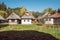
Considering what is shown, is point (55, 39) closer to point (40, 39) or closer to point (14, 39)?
point (40, 39)

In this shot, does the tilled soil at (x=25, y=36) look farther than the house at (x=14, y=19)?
No

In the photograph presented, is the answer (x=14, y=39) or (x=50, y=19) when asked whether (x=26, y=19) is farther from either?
(x=14, y=39)

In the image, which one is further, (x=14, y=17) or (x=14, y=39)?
(x=14, y=17)

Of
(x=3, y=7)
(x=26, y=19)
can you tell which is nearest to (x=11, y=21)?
(x=26, y=19)

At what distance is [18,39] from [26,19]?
48.0 meters

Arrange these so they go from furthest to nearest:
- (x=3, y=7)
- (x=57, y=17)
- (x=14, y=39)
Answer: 1. (x=3, y=7)
2. (x=57, y=17)
3. (x=14, y=39)

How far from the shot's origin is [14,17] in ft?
220

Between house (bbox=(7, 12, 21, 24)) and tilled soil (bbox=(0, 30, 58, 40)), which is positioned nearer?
tilled soil (bbox=(0, 30, 58, 40))

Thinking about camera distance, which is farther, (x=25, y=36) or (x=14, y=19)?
(x=14, y=19)

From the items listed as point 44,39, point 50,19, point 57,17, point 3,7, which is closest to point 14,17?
point 50,19

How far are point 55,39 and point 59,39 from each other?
0.43m

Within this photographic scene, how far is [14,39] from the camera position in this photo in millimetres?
17859

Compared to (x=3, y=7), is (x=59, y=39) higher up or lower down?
lower down

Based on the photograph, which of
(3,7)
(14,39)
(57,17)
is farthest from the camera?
(3,7)
